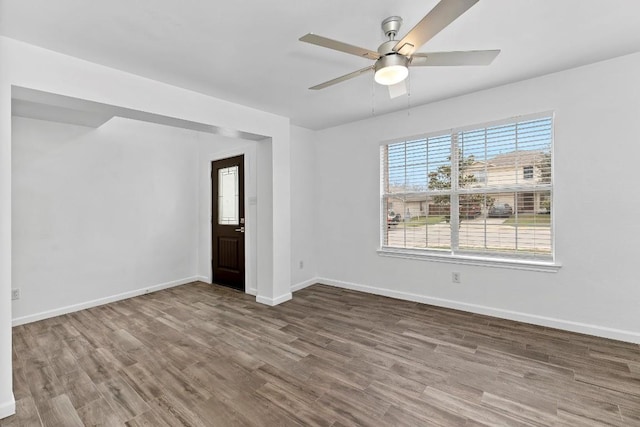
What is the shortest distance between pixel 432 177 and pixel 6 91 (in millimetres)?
4121

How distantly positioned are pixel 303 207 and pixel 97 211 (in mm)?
2931

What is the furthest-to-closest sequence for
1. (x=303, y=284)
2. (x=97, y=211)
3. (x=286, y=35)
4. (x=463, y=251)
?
(x=303, y=284) < (x=97, y=211) < (x=463, y=251) < (x=286, y=35)

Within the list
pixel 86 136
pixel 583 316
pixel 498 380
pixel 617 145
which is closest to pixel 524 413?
pixel 498 380

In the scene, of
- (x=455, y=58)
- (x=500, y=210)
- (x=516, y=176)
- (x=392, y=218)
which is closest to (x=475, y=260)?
(x=500, y=210)

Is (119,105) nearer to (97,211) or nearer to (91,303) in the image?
A: (97,211)

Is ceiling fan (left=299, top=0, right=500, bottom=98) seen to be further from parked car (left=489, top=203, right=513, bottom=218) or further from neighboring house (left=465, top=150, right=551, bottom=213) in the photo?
parked car (left=489, top=203, right=513, bottom=218)

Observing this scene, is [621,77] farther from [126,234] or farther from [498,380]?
[126,234]

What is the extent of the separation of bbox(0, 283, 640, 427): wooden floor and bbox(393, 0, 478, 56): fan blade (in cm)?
231

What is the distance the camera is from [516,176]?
3314 mm

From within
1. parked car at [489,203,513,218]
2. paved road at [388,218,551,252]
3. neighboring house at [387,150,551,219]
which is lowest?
paved road at [388,218,551,252]

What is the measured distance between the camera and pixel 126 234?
440 cm

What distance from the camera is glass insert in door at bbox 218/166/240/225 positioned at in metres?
4.91

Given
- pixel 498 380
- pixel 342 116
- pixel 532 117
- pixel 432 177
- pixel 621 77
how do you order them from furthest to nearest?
pixel 342 116, pixel 432 177, pixel 532 117, pixel 621 77, pixel 498 380

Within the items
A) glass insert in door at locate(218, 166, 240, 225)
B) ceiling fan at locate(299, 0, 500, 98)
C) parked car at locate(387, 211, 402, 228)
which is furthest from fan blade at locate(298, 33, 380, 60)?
glass insert in door at locate(218, 166, 240, 225)
